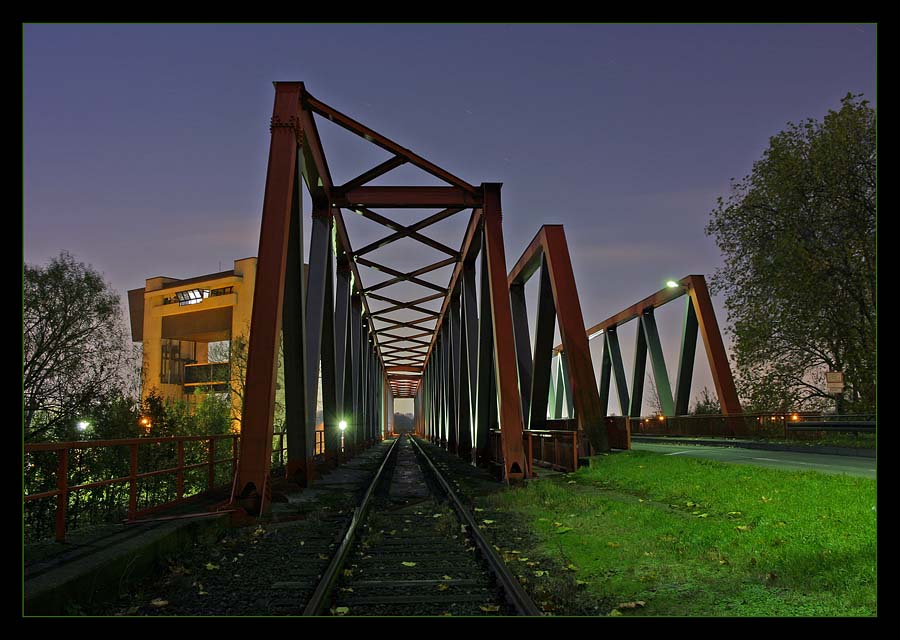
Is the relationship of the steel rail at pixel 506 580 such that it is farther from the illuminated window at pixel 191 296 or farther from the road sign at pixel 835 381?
the illuminated window at pixel 191 296

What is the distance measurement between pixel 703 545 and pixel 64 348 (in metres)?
23.4

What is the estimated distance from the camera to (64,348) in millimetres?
23562

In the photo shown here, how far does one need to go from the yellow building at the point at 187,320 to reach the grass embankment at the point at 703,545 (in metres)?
55.4

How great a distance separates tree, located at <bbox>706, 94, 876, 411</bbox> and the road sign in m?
0.51

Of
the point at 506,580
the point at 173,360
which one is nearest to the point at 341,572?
the point at 506,580

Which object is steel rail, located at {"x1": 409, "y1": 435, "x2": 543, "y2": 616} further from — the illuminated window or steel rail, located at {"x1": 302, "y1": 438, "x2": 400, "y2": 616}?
the illuminated window

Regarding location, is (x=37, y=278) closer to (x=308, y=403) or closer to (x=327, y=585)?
(x=308, y=403)

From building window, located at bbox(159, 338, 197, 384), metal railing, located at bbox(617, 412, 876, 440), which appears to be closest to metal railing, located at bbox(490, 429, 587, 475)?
metal railing, located at bbox(617, 412, 876, 440)

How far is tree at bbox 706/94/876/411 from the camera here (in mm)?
21281

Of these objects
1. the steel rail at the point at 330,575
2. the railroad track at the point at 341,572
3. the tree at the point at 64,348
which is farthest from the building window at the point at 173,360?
the steel rail at the point at 330,575

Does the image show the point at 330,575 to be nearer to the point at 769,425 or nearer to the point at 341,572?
the point at 341,572

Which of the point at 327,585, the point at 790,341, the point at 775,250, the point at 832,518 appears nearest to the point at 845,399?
the point at 790,341

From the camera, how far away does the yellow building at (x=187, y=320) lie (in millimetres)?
63500
